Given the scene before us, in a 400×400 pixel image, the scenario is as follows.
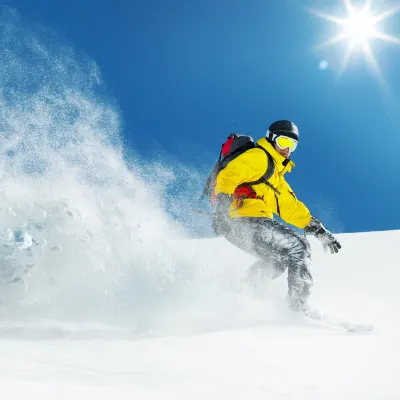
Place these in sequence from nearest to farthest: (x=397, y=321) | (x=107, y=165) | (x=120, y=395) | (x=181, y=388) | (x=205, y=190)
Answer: (x=120, y=395) → (x=181, y=388) → (x=397, y=321) → (x=205, y=190) → (x=107, y=165)

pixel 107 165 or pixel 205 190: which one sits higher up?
pixel 107 165

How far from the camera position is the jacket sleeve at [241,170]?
5.42 meters

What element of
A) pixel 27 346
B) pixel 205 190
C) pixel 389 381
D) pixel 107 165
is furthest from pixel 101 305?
pixel 107 165

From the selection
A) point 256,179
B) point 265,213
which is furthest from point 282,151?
point 265,213

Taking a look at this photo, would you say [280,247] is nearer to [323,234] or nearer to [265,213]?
[265,213]

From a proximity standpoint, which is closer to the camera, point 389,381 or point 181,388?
point 181,388

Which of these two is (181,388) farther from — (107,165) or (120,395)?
(107,165)

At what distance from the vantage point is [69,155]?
314 inches

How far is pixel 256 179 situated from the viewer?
18.7 ft

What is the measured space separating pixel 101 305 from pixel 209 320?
97 cm

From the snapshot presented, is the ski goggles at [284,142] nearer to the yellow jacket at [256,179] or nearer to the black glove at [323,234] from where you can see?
the yellow jacket at [256,179]

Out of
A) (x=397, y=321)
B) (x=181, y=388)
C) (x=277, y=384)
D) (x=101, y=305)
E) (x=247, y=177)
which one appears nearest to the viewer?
(x=181, y=388)

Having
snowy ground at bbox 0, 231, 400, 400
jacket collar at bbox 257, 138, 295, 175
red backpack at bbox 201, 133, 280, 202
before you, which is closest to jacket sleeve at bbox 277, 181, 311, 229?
jacket collar at bbox 257, 138, 295, 175

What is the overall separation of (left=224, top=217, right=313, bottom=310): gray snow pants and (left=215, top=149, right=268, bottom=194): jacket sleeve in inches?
17.3
